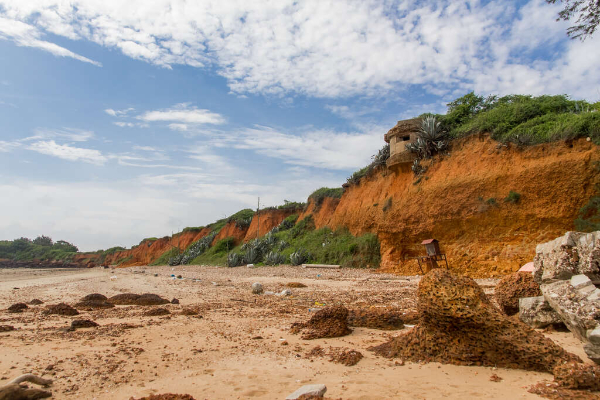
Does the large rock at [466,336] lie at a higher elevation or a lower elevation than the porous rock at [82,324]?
higher

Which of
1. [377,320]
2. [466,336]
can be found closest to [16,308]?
[377,320]

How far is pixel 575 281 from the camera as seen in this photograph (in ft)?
12.9

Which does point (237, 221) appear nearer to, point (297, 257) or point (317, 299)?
point (297, 257)

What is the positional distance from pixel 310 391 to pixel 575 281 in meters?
3.38

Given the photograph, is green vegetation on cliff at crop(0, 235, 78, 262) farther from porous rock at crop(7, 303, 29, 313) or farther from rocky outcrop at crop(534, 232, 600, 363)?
rocky outcrop at crop(534, 232, 600, 363)

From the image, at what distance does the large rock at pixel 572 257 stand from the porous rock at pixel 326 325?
116 inches

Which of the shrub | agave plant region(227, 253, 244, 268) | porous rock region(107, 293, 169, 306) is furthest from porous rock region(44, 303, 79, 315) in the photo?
agave plant region(227, 253, 244, 268)

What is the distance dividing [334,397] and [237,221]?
40597 millimetres

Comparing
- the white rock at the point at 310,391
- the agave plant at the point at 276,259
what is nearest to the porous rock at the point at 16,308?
the white rock at the point at 310,391

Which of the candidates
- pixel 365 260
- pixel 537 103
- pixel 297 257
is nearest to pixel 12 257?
pixel 297 257

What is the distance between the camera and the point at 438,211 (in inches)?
625

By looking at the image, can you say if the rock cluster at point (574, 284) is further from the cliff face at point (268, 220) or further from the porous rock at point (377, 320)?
the cliff face at point (268, 220)

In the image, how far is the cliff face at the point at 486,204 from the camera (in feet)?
40.4

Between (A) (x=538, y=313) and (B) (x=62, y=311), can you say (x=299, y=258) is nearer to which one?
(B) (x=62, y=311)
